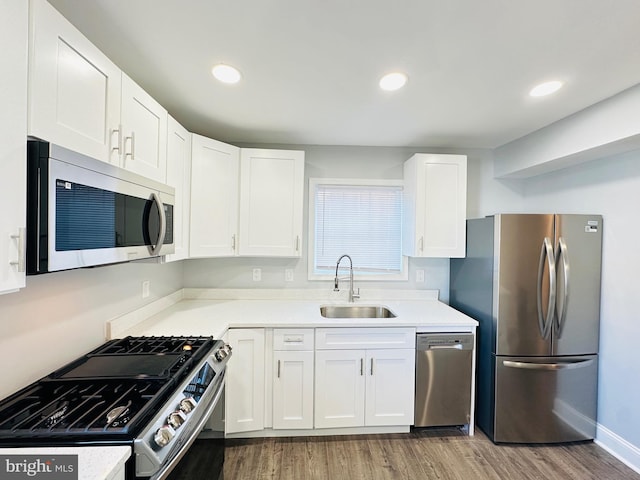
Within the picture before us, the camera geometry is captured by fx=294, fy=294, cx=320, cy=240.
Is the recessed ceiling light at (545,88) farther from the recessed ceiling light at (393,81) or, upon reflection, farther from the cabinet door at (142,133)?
the cabinet door at (142,133)

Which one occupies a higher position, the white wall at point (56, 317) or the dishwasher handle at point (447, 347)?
the white wall at point (56, 317)

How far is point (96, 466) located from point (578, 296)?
2.88 m

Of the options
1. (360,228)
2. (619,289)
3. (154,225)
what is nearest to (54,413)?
(154,225)

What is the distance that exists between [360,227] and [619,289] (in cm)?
198

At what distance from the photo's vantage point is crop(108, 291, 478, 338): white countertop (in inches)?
75.9

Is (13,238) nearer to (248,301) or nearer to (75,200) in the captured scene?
(75,200)

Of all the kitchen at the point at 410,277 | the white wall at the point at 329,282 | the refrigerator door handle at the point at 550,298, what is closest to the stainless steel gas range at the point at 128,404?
the kitchen at the point at 410,277

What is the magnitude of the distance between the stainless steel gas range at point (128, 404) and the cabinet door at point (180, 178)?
0.66 m

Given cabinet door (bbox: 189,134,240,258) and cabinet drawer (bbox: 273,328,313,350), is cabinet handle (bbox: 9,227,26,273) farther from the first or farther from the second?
cabinet drawer (bbox: 273,328,313,350)

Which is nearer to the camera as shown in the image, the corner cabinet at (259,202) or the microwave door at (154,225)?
the microwave door at (154,225)

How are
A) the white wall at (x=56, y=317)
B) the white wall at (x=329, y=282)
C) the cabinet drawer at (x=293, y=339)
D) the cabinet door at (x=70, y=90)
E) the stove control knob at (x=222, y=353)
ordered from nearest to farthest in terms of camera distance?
the cabinet door at (x=70, y=90) < the white wall at (x=56, y=317) < the stove control knob at (x=222, y=353) < the cabinet drawer at (x=293, y=339) < the white wall at (x=329, y=282)

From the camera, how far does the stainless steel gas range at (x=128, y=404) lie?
0.89 m

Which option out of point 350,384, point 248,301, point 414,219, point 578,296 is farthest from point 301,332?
point 578,296

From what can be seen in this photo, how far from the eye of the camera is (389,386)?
2.21m
